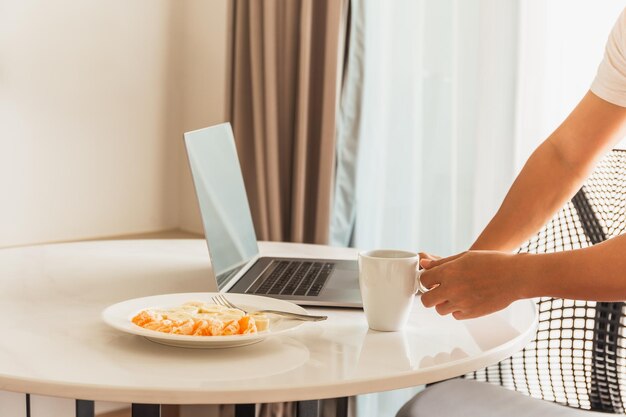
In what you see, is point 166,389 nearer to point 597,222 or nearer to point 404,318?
point 404,318

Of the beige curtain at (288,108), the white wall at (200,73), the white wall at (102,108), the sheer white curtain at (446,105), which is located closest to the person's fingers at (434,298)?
the sheer white curtain at (446,105)

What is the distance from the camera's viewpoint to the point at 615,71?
1408mm

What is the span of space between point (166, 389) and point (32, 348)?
23cm

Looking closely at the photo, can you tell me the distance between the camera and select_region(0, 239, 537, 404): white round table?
33.6 inches

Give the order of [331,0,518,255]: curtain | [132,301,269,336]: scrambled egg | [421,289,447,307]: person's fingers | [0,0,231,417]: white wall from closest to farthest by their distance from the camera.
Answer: [132,301,269,336]: scrambled egg, [421,289,447,307]: person's fingers, [331,0,518,255]: curtain, [0,0,231,417]: white wall

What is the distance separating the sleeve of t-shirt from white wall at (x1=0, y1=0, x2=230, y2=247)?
1551 mm

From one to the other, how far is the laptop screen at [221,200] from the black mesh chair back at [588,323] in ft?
1.96

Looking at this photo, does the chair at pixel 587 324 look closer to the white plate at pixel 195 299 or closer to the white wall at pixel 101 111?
the white plate at pixel 195 299

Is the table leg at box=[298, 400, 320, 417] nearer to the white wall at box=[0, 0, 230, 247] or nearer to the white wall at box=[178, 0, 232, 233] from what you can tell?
the white wall at box=[0, 0, 230, 247]

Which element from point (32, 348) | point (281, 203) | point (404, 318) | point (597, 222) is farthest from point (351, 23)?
point (32, 348)

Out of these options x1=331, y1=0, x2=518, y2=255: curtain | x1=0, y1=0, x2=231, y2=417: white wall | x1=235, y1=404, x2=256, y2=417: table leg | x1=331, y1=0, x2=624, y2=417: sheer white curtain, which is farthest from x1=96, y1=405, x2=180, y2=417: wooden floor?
x1=235, y1=404, x2=256, y2=417: table leg

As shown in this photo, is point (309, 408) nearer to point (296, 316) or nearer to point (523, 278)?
point (296, 316)

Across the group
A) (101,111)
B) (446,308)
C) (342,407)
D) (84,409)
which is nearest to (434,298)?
(446,308)

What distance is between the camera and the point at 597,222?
1.66m
